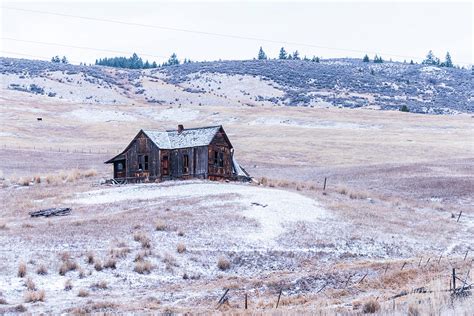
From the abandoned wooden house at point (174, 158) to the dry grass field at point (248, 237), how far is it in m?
2.68

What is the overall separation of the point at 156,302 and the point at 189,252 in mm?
7154

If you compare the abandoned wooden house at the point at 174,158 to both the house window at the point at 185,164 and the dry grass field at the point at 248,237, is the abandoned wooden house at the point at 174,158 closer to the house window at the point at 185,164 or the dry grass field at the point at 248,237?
the house window at the point at 185,164

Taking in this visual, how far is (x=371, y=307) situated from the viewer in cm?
1886

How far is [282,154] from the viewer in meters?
72.9

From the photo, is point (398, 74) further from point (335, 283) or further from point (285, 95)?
point (335, 283)

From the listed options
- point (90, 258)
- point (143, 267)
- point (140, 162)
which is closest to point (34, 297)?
point (90, 258)

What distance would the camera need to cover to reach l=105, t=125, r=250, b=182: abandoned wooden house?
51.3 meters

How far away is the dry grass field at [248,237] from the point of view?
23.5 meters

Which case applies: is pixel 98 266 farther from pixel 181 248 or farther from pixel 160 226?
pixel 160 226

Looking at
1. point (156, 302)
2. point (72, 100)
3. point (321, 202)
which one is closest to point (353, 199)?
point (321, 202)

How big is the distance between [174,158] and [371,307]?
3372 cm

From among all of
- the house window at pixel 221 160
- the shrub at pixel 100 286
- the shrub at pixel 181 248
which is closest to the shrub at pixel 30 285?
the shrub at pixel 100 286

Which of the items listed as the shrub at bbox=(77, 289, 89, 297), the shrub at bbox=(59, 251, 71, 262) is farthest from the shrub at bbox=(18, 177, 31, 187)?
the shrub at bbox=(77, 289, 89, 297)

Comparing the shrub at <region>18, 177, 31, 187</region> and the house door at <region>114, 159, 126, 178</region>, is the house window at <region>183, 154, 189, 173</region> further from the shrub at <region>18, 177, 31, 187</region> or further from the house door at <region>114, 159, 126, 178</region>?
the shrub at <region>18, 177, 31, 187</region>
